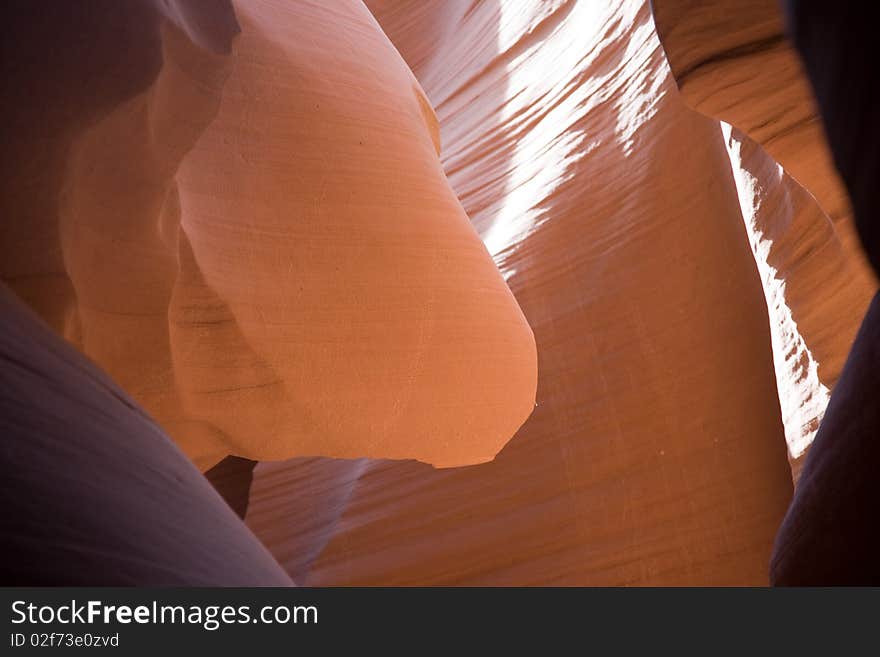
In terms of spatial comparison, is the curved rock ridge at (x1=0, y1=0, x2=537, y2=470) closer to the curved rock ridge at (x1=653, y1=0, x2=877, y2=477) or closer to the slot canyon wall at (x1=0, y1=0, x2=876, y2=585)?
the slot canyon wall at (x1=0, y1=0, x2=876, y2=585)

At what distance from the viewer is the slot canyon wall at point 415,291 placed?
8.81ft

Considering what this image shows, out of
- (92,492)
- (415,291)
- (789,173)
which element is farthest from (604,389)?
(92,492)

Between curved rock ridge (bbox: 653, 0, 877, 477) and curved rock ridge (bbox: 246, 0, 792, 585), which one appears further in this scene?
curved rock ridge (bbox: 246, 0, 792, 585)

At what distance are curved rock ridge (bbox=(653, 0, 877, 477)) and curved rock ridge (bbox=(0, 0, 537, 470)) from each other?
4.09 feet

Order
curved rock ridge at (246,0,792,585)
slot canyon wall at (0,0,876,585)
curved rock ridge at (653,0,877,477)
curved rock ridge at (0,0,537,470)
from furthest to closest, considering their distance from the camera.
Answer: curved rock ridge at (246,0,792,585), curved rock ridge at (0,0,537,470), slot canyon wall at (0,0,876,585), curved rock ridge at (653,0,877,477)

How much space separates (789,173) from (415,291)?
1813 millimetres

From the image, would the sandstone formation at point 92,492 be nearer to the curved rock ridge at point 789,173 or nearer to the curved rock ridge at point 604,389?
the curved rock ridge at point 789,173

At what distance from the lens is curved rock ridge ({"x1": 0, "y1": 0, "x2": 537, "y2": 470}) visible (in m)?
2.79

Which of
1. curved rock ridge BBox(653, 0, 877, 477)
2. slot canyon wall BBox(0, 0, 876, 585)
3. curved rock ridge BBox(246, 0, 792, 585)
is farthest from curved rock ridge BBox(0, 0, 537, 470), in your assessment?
curved rock ridge BBox(653, 0, 877, 477)

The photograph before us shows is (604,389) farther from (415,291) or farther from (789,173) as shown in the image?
(789,173)

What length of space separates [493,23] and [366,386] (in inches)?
181

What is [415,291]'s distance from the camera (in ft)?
14.6

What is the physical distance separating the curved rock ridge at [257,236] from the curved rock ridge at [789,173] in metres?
1.25
